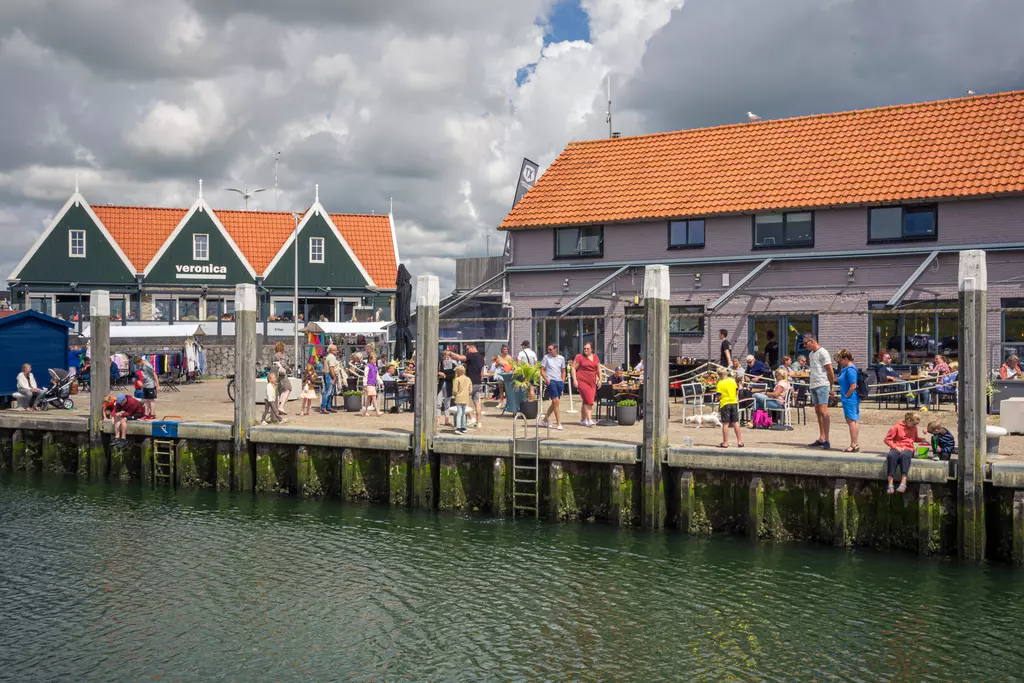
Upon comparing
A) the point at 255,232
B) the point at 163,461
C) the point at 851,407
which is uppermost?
the point at 255,232

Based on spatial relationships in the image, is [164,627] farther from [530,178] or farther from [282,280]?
[282,280]

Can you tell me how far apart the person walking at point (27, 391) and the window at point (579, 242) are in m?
14.9

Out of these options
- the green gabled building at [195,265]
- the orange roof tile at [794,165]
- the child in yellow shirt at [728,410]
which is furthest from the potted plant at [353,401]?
the green gabled building at [195,265]

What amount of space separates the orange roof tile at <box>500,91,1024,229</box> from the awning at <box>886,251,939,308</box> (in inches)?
63.6

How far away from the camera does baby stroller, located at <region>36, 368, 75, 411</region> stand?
24.7m

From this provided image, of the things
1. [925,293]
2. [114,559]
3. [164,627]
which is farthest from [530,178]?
[164,627]

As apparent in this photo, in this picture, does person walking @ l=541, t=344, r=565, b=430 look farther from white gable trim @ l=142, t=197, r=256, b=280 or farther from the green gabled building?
white gable trim @ l=142, t=197, r=256, b=280

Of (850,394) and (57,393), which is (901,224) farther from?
(57,393)

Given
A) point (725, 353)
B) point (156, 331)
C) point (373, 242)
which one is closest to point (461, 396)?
point (725, 353)

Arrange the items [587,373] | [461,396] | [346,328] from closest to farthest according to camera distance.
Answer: [461,396] < [587,373] < [346,328]

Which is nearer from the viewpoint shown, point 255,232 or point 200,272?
point 200,272

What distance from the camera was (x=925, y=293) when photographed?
24.4m

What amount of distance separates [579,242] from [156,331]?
20279mm

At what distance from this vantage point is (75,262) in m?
47.2
